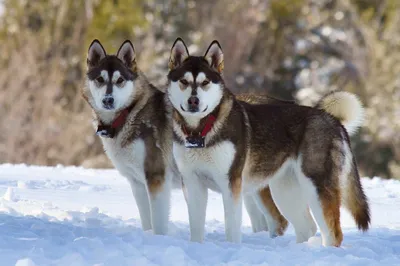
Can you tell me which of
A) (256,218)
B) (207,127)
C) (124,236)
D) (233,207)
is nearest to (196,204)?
(233,207)

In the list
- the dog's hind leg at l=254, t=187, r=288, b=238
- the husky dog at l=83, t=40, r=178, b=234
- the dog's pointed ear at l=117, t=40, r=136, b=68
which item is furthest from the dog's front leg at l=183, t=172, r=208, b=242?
the dog's pointed ear at l=117, t=40, r=136, b=68

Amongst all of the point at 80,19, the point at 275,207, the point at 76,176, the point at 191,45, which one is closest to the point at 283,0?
the point at 191,45

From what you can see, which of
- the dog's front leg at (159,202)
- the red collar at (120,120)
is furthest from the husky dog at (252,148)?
the red collar at (120,120)

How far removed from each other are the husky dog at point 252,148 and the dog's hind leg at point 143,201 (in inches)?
26.9

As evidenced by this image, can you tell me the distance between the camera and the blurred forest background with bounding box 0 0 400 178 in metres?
24.2

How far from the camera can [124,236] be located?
6949mm

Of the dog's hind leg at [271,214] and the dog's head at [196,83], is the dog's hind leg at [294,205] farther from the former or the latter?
the dog's head at [196,83]

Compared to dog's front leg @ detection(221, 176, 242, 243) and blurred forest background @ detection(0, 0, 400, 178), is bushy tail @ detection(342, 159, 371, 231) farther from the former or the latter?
blurred forest background @ detection(0, 0, 400, 178)

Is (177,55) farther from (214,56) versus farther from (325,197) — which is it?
(325,197)

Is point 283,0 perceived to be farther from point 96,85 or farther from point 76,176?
point 96,85

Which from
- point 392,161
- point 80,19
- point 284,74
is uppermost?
point 80,19

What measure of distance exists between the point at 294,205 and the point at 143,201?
149 cm

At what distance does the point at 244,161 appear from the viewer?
293 inches

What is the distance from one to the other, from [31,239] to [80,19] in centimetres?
2419
